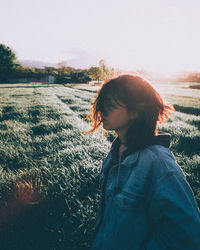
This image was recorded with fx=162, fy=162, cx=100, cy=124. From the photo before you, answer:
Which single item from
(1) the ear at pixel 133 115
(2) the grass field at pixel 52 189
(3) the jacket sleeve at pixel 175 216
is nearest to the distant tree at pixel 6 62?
(2) the grass field at pixel 52 189

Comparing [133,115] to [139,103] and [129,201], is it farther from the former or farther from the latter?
[129,201]

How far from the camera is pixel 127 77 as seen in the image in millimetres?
1296

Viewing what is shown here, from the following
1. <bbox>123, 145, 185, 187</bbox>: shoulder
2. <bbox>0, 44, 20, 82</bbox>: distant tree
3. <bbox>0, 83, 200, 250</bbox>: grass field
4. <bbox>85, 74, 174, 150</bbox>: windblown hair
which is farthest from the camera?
<bbox>0, 44, 20, 82</bbox>: distant tree

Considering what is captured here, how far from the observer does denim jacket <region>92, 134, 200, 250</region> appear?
852mm

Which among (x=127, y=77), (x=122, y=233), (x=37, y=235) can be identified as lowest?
(x=37, y=235)

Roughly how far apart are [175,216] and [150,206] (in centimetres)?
17

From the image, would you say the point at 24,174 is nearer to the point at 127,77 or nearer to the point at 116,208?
the point at 116,208

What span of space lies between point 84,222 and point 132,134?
1393mm

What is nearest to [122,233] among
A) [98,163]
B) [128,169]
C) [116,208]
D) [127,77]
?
[116,208]

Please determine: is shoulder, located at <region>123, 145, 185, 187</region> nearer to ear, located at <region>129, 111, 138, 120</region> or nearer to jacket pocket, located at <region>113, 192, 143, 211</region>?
jacket pocket, located at <region>113, 192, 143, 211</region>

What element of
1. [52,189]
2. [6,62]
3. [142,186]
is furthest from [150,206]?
[6,62]

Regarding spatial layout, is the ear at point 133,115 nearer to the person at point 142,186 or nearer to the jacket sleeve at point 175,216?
the person at point 142,186

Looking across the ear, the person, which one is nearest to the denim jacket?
the person

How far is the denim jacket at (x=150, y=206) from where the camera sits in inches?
33.5
